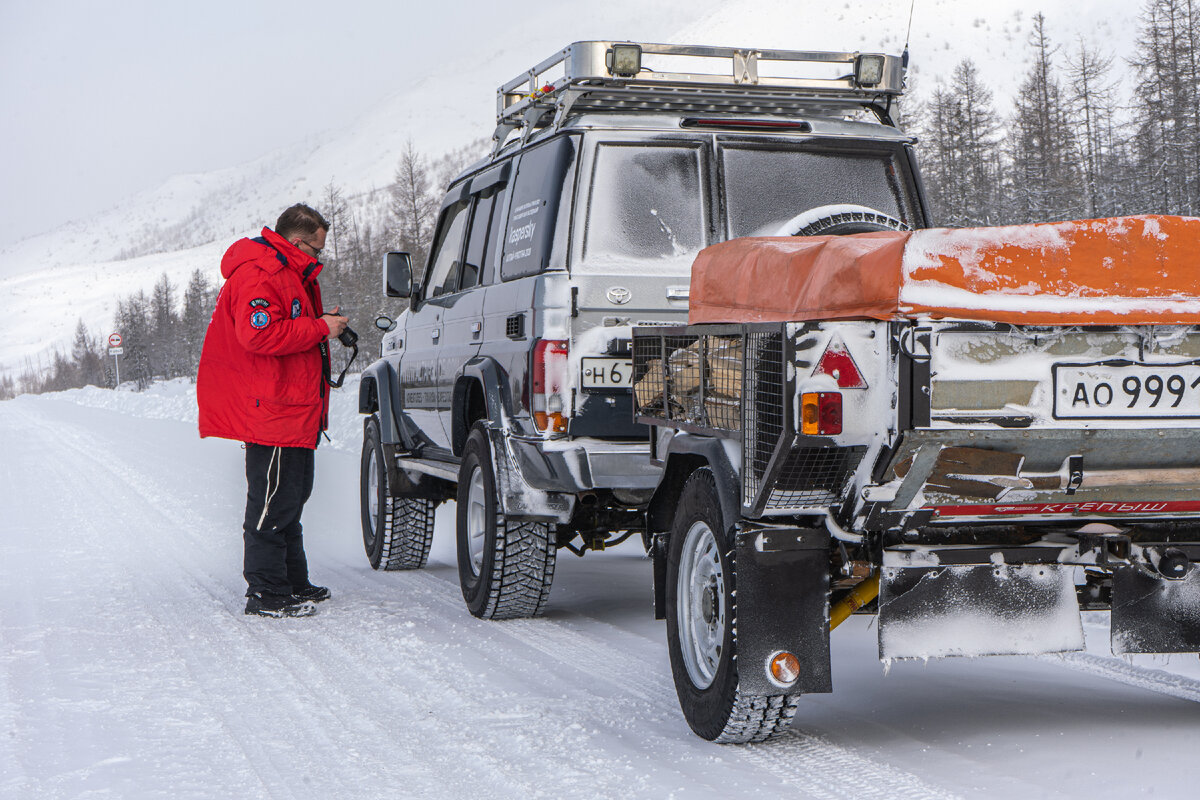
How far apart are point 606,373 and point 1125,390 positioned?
8.03 feet

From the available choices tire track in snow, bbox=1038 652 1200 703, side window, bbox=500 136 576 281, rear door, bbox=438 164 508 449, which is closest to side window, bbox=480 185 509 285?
rear door, bbox=438 164 508 449

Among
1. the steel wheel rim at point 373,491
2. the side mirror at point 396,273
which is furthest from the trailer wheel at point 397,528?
the side mirror at point 396,273

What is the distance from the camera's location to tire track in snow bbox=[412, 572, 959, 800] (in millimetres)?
3400

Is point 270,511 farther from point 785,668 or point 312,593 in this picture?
point 785,668

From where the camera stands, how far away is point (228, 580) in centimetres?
725

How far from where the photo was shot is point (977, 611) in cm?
362

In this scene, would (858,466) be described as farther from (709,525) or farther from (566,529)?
(566,529)

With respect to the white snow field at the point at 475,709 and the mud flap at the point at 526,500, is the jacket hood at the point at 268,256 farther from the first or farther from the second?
the white snow field at the point at 475,709

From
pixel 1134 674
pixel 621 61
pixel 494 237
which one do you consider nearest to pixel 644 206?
pixel 621 61

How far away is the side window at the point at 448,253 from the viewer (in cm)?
711

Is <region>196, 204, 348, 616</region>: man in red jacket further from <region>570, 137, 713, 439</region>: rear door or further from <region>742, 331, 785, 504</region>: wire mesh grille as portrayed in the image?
<region>742, 331, 785, 504</region>: wire mesh grille

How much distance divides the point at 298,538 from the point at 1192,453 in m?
4.67

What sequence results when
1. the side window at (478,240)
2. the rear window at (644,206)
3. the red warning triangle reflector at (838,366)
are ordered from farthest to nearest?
the side window at (478,240) → the rear window at (644,206) → the red warning triangle reflector at (838,366)

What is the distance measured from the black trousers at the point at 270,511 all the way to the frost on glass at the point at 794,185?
2.67 m
